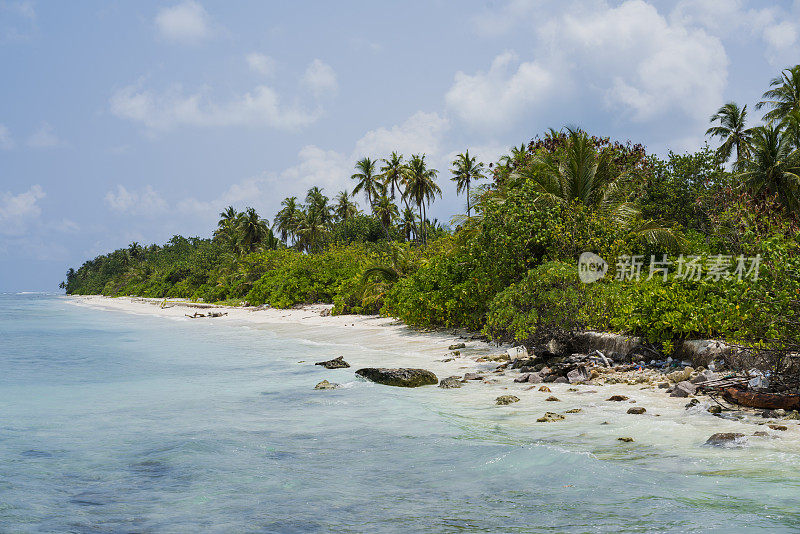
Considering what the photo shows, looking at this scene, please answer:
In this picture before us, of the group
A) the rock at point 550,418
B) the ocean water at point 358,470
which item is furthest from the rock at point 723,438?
the rock at point 550,418

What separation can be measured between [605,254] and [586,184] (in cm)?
383

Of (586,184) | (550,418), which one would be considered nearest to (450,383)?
(550,418)

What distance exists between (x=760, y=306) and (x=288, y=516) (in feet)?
21.3

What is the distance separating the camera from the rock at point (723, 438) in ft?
20.9

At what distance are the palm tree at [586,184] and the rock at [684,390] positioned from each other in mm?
9115

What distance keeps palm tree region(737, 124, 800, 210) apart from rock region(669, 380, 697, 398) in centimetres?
2233

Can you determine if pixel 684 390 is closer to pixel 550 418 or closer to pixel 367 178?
pixel 550 418

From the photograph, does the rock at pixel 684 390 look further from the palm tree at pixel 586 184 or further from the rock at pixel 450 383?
the palm tree at pixel 586 184

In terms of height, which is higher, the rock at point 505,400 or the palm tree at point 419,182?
the palm tree at point 419,182

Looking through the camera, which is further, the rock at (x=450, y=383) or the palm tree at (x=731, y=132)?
the palm tree at (x=731, y=132)

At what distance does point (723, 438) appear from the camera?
6.43 meters

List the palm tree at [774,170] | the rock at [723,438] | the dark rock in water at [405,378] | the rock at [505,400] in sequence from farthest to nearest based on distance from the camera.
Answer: the palm tree at [774,170] → the dark rock in water at [405,378] → the rock at [505,400] → the rock at [723,438]

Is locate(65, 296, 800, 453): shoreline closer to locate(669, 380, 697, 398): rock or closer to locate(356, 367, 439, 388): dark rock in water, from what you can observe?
locate(669, 380, 697, 398): rock

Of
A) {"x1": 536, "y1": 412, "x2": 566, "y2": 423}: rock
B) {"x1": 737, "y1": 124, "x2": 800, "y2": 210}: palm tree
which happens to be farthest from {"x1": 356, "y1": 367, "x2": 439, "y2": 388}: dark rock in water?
{"x1": 737, "y1": 124, "x2": 800, "y2": 210}: palm tree
